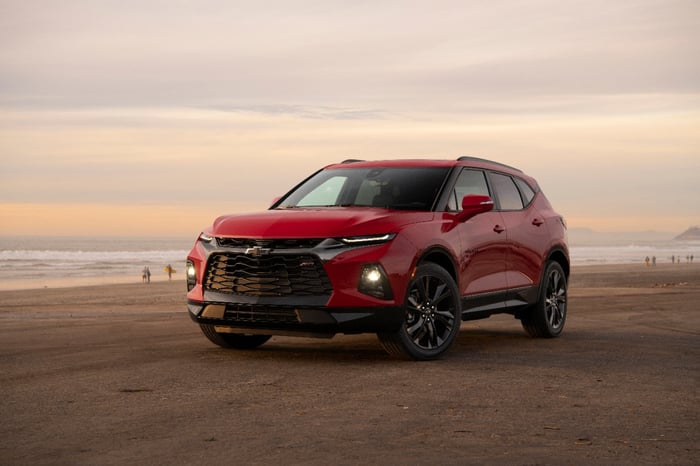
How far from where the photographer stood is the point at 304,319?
29.0 ft

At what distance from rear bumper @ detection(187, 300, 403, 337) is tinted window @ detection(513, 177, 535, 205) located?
3416mm

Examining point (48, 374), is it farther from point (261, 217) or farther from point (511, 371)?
point (511, 371)

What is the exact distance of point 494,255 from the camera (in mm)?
10555

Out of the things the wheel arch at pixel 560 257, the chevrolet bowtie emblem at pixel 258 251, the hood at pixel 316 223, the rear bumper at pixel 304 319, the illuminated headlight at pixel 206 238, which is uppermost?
the hood at pixel 316 223

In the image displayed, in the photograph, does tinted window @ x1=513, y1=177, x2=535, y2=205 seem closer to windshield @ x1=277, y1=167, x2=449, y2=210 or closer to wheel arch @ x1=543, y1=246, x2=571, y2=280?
wheel arch @ x1=543, y1=246, x2=571, y2=280

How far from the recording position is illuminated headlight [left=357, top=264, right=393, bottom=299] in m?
8.82

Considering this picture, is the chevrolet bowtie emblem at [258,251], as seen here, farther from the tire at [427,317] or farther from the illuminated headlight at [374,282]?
the tire at [427,317]

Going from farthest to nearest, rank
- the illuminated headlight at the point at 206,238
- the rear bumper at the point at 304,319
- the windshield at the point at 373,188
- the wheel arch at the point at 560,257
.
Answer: the wheel arch at the point at 560,257, the windshield at the point at 373,188, the illuminated headlight at the point at 206,238, the rear bumper at the point at 304,319

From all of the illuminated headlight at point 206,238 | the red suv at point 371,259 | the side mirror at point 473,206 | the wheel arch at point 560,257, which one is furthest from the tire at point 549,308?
the illuminated headlight at point 206,238

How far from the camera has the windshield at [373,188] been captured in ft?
32.7

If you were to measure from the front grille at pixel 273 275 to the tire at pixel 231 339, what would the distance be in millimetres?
945

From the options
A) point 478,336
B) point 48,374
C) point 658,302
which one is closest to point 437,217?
point 478,336

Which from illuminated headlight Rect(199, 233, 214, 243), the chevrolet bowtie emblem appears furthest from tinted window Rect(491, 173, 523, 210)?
illuminated headlight Rect(199, 233, 214, 243)

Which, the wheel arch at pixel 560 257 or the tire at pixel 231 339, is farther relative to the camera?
the wheel arch at pixel 560 257
